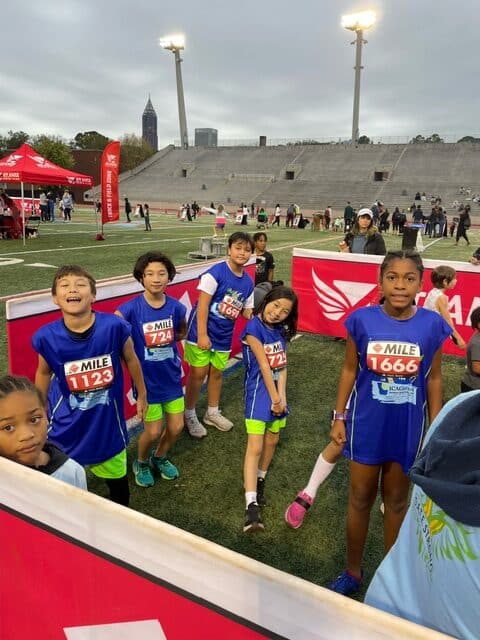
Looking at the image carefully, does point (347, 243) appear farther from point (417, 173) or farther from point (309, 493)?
point (417, 173)

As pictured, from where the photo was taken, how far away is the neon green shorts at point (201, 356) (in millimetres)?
4148

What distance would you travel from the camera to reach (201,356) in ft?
13.6

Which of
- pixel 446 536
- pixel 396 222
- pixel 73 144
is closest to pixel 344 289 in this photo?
pixel 446 536

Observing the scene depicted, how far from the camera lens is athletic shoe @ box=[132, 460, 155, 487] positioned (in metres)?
3.48

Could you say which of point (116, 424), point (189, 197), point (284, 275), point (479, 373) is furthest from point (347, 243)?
point (189, 197)

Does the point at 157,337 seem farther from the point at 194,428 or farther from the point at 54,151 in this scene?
the point at 54,151

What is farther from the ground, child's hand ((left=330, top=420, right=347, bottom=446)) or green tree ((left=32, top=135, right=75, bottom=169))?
green tree ((left=32, top=135, right=75, bottom=169))

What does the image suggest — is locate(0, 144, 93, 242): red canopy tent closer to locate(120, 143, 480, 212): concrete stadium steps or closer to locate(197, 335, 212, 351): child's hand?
locate(197, 335, 212, 351): child's hand

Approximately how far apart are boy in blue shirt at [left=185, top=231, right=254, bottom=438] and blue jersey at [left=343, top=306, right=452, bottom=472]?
5.80 feet

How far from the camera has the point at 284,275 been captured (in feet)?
39.3

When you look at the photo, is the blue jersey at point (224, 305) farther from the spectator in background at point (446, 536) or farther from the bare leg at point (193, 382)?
the spectator in background at point (446, 536)

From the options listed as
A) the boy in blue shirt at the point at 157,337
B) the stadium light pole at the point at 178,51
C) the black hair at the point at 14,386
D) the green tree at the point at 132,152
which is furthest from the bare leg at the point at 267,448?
the green tree at the point at 132,152

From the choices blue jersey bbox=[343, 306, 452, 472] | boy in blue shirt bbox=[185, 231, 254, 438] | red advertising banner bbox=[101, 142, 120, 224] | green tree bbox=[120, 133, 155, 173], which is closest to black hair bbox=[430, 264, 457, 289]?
boy in blue shirt bbox=[185, 231, 254, 438]

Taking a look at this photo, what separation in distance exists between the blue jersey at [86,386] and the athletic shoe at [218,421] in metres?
1.75
